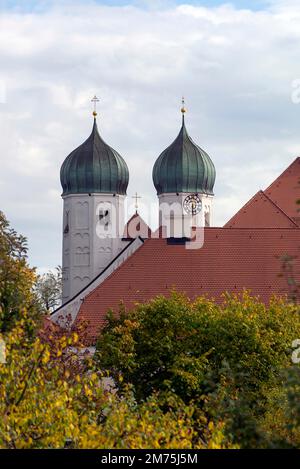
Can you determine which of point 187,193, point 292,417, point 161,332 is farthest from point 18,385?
point 187,193

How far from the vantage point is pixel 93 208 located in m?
89.0

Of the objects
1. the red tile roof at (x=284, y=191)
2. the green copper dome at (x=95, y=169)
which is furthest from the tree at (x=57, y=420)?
the green copper dome at (x=95, y=169)

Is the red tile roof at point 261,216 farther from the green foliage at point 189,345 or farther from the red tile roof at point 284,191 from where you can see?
the green foliage at point 189,345

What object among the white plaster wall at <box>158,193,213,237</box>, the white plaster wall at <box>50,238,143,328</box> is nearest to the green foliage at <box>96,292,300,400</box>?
the white plaster wall at <box>50,238,143,328</box>

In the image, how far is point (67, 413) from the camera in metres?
18.5

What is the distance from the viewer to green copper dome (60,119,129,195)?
88500 mm

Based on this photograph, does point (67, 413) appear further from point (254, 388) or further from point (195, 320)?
point (195, 320)

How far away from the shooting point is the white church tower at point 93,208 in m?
88.7

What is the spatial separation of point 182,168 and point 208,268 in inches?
980

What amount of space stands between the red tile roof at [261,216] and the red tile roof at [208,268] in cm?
552

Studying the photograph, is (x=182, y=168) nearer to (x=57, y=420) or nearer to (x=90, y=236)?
(x=90, y=236)

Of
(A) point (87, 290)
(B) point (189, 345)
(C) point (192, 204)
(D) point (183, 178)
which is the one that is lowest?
(B) point (189, 345)

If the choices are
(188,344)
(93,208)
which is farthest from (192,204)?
(188,344)

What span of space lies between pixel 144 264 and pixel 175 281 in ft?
6.37
